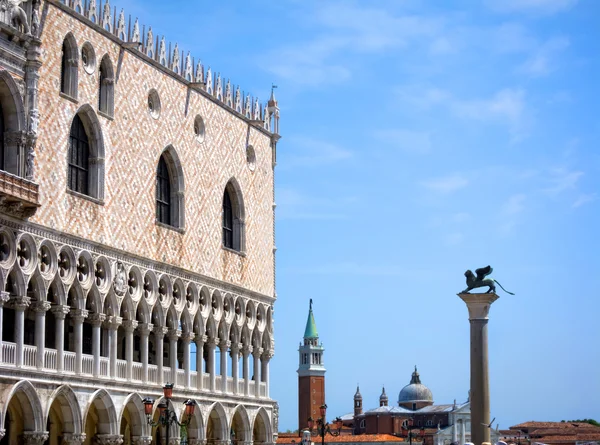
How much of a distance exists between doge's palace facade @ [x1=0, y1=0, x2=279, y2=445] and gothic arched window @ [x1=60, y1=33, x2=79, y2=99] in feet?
0.09

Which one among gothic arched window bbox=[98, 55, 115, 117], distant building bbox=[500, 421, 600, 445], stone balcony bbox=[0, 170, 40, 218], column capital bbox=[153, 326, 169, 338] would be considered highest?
gothic arched window bbox=[98, 55, 115, 117]

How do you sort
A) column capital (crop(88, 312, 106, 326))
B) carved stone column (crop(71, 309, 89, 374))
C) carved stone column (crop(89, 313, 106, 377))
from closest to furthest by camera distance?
1. carved stone column (crop(71, 309, 89, 374))
2. carved stone column (crop(89, 313, 106, 377))
3. column capital (crop(88, 312, 106, 326))

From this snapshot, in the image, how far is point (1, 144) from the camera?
27.2 metres

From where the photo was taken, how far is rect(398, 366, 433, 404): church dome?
130875mm

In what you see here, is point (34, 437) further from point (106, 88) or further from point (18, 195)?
point (106, 88)

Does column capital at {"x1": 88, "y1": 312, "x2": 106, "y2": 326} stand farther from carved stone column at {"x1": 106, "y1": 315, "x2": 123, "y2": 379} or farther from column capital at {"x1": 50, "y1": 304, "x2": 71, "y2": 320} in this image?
column capital at {"x1": 50, "y1": 304, "x2": 71, "y2": 320}

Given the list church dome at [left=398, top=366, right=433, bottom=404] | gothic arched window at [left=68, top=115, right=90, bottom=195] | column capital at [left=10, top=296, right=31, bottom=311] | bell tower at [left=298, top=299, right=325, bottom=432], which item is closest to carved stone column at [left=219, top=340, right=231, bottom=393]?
gothic arched window at [left=68, top=115, right=90, bottom=195]

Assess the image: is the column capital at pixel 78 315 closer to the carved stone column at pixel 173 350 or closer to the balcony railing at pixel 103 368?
the balcony railing at pixel 103 368

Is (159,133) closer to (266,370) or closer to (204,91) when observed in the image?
(204,91)

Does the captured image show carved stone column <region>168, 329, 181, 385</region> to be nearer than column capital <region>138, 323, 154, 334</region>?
No

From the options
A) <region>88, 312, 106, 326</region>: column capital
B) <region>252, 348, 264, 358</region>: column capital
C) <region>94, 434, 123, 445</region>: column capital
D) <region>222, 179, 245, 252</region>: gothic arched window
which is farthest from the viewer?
<region>252, 348, 264, 358</region>: column capital

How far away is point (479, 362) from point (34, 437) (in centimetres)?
958

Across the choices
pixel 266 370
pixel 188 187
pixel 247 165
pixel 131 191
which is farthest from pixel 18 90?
pixel 266 370

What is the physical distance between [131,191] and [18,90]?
518 centimetres
